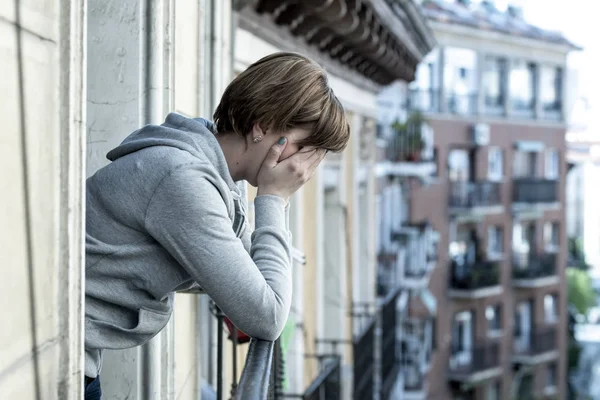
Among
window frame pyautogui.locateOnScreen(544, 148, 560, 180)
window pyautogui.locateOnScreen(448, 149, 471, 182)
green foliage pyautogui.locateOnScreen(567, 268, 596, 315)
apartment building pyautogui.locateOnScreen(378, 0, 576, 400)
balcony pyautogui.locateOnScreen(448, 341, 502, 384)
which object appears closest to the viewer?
apartment building pyautogui.locateOnScreen(378, 0, 576, 400)

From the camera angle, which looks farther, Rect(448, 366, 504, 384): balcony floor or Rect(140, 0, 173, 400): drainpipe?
Rect(448, 366, 504, 384): balcony floor

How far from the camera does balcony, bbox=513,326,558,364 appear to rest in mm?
31439

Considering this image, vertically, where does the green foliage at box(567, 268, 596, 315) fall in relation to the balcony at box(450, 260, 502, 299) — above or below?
below

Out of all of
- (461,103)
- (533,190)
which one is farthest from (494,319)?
(461,103)

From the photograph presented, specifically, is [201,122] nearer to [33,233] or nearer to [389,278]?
[33,233]

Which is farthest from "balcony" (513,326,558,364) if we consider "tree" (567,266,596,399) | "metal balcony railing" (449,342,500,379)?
"tree" (567,266,596,399)

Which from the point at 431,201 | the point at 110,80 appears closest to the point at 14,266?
the point at 110,80

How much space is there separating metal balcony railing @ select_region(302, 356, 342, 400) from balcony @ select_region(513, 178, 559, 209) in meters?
22.7

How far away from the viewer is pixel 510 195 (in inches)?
1217

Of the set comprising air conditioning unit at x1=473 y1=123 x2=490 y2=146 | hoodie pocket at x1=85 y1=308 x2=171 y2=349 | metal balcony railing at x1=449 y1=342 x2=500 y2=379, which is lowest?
metal balcony railing at x1=449 y1=342 x2=500 y2=379

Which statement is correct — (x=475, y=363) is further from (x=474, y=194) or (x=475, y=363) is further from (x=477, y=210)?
(x=474, y=194)

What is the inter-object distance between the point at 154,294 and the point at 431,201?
25730 millimetres

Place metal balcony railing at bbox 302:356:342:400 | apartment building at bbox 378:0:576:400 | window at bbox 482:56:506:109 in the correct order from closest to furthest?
metal balcony railing at bbox 302:356:342:400 → apartment building at bbox 378:0:576:400 → window at bbox 482:56:506:109

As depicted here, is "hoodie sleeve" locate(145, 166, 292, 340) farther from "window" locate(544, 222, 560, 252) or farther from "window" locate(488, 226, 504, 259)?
"window" locate(544, 222, 560, 252)
